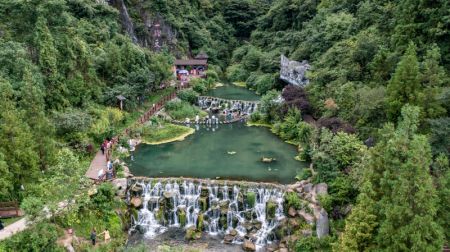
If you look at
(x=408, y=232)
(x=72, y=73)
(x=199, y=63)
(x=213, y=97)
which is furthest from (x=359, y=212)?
(x=199, y=63)

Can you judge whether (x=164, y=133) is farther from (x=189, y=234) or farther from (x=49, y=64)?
(x=189, y=234)

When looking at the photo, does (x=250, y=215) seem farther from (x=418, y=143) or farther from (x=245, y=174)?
(x=418, y=143)

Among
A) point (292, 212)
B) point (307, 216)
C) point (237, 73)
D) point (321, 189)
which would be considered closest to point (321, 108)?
point (321, 189)

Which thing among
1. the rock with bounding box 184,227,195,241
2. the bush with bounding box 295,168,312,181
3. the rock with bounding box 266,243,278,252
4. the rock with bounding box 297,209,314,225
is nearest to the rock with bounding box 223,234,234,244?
the rock with bounding box 184,227,195,241

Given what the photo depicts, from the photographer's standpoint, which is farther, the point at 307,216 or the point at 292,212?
the point at 292,212

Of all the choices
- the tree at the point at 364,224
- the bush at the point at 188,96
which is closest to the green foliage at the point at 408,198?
the tree at the point at 364,224

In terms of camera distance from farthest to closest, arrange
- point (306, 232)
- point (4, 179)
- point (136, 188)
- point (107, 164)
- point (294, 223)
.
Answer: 1. point (107, 164)
2. point (136, 188)
3. point (294, 223)
4. point (306, 232)
5. point (4, 179)
